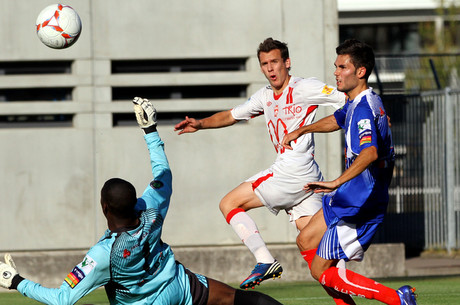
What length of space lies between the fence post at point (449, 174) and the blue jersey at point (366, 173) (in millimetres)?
8694

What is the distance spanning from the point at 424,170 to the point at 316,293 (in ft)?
19.3

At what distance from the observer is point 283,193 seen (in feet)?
27.1

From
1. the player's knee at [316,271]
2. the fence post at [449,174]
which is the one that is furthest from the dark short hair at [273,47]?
the fence post at [449,174]

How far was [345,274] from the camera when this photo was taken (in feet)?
22.5

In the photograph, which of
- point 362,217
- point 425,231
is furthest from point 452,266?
point 362,217

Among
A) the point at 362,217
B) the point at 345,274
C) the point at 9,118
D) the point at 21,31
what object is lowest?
the point at 345,274

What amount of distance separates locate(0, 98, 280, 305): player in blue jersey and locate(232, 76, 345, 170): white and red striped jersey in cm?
218

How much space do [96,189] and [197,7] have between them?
127 inches

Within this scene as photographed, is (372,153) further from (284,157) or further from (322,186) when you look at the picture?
(284,157)

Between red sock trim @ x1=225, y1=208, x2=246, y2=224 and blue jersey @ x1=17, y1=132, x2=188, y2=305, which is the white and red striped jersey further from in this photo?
blue jersey @ x1=17, y1=132, x2=188, y2=305

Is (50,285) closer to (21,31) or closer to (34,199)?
(34,199)

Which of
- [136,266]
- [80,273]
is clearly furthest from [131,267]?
[80,273]

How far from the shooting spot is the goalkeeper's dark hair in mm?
5719

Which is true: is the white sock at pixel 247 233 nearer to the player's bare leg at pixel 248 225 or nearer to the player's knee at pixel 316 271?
the player's bare leg at pixel 248 225
